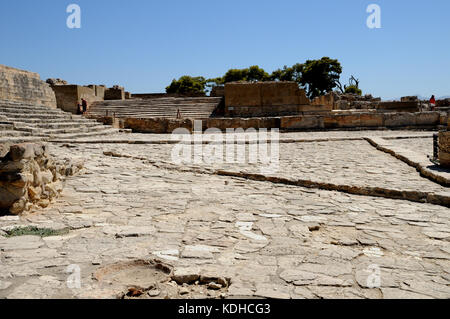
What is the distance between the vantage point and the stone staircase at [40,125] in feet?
33.3

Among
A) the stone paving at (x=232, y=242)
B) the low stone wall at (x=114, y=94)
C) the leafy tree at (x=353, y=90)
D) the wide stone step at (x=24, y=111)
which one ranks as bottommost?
the stone paving at (x=232, y=242)

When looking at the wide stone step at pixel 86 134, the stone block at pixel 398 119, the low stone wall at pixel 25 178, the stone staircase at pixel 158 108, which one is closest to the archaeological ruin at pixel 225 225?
the low stone wall at pixel 25 178

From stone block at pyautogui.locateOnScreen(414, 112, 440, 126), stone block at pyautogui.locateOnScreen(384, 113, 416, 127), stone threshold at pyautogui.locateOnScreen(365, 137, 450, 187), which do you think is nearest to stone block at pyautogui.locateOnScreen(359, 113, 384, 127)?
stone block at pyautogui.locateOnScreen(384, 113, 416, 127)

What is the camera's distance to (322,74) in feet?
158

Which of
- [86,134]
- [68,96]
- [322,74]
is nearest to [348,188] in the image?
[86,134]

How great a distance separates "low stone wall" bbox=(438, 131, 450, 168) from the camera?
6097 millimetres

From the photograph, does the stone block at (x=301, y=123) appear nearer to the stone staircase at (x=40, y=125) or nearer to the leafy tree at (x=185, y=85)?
the stone staircase at (x=40, y=125)

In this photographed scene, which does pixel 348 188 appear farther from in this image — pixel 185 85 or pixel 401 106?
pixel 185 85

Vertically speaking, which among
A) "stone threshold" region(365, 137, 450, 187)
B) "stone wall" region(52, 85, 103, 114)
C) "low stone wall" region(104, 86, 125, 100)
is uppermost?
"low stone wall" region(104, 86, 125, 100)

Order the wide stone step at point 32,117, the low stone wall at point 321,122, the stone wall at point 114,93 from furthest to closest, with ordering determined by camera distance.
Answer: the stone wall at point 114,93 → the low stone wall at point 321,122 → the wide stone step at point 32,117

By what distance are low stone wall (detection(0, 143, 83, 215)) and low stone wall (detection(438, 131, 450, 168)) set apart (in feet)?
19.6

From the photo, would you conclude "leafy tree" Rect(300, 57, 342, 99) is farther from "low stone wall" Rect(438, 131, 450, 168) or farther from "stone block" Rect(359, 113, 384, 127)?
"low stone wall" Rect(438, 131, 450, 168)

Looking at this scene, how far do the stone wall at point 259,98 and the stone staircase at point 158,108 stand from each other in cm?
147

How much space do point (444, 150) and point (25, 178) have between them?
621 centimetres
